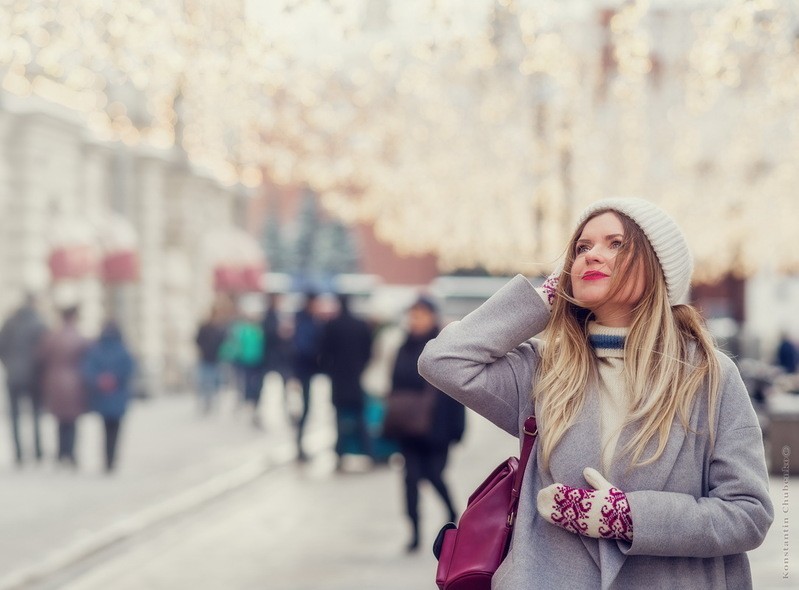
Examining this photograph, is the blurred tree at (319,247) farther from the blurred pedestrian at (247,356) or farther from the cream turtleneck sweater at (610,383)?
the cream turtleneck sweater at (610,383)

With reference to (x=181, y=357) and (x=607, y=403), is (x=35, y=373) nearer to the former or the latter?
(x=607, y=403)

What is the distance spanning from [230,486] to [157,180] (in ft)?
54.2

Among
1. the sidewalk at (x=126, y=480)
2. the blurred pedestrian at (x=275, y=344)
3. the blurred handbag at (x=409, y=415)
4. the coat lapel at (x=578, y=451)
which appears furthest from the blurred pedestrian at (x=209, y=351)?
the coat lapel at (x=578, y=451)

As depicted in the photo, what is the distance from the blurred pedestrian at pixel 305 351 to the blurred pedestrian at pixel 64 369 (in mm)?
2517

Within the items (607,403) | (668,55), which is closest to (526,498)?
(607,403)

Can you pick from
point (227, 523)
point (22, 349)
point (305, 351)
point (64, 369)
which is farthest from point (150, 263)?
point (227, 523)

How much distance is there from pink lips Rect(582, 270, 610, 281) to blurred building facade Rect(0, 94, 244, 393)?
15.8 metres

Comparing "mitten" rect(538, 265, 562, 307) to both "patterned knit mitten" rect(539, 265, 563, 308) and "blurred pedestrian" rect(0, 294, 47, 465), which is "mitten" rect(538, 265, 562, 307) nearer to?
"patterned knit mitten" rect(539, 265, 563, 308)

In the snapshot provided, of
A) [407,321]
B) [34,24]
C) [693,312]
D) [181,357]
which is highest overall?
[34,24]

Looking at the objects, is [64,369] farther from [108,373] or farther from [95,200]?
[95,200]

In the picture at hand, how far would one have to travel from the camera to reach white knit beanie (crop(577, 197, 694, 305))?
9.46 feet

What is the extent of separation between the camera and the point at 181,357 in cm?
2881

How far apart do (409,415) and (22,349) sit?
6.54 m

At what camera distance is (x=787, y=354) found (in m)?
26.7
